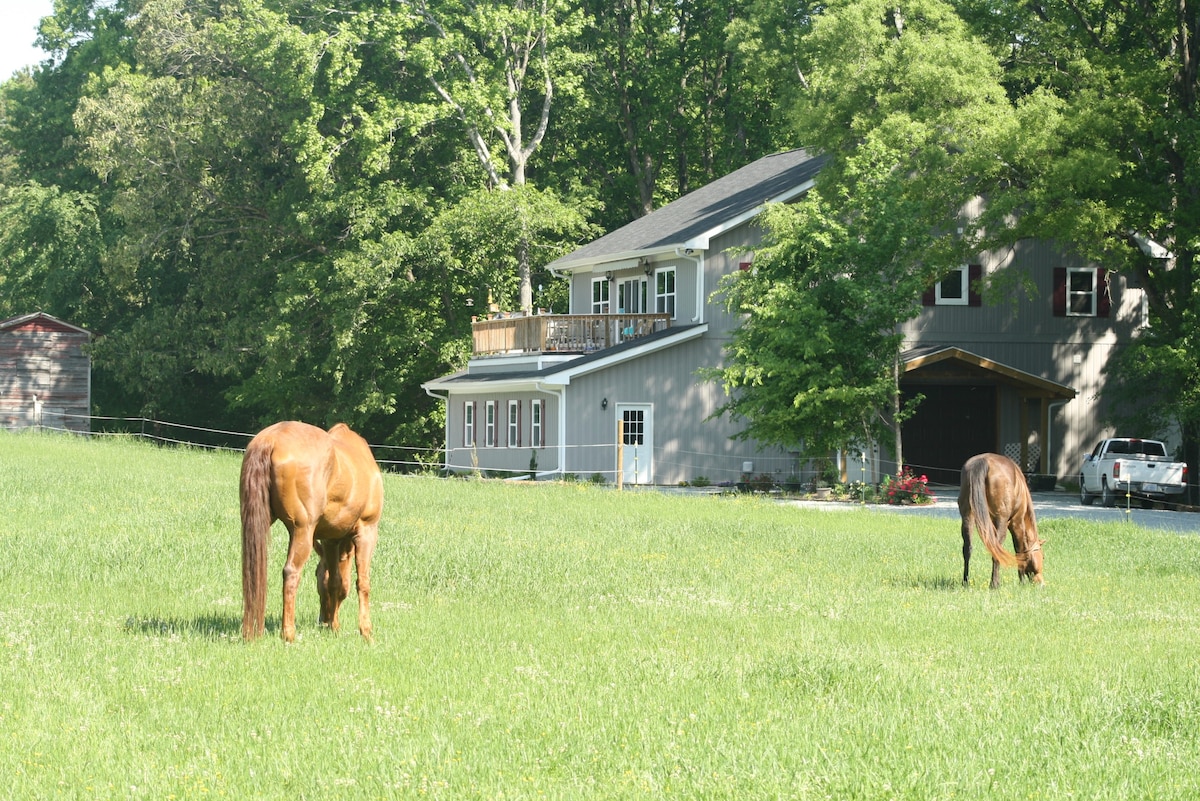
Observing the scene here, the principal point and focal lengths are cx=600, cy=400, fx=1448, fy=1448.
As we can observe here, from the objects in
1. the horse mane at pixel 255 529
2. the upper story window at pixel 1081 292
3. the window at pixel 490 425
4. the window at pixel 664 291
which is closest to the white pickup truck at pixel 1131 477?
the upper story window at pixel 1081 292

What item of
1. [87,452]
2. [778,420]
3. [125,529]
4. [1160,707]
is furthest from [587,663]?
[87,452]

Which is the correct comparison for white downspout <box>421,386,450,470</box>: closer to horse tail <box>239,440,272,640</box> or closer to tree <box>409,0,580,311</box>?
tree <box>409,0,580,311</box>

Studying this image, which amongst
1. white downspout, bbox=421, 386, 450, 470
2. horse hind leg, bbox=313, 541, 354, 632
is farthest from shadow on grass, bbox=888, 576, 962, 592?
white downspout, bbox=421, 386, 450, 470

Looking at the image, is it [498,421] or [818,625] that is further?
[498,421]

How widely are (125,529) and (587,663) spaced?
39.8 ft

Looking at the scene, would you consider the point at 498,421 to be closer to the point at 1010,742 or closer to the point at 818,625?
the point at 818,625

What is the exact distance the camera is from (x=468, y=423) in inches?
1902

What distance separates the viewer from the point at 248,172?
55500 millimetres

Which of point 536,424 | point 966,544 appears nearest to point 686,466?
point 536,424

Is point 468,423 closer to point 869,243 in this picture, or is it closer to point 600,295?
point 600,295

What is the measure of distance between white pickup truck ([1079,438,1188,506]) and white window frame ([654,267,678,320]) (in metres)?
13.9

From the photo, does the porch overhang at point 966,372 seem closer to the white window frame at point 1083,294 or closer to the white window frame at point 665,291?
the white window frame at point 1083,294

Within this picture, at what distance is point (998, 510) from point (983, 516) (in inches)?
27.4

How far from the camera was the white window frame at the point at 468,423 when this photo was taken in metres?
48.0
